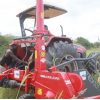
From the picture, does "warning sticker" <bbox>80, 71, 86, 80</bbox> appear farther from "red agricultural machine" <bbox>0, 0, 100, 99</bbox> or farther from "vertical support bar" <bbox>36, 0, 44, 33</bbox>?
"vertical support bar" <bbox>36, 0, 44, 33</bbox>

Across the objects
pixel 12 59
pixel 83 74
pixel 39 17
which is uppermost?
pixel 39 17

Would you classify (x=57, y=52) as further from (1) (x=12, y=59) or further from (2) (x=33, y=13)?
(2) (x=33, y=13)

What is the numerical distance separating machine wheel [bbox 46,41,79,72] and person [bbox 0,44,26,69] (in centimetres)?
95

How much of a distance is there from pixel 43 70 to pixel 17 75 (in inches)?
34.6

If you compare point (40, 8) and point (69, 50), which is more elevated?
point (40, 8)

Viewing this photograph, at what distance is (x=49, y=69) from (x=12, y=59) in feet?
5.63

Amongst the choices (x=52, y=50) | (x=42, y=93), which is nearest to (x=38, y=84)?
(x=42, y=93)

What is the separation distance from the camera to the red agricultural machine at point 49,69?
225 inches

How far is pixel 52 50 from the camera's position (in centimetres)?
657

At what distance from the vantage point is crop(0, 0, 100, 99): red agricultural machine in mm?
5715

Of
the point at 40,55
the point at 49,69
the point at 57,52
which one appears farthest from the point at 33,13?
the point at 49,69

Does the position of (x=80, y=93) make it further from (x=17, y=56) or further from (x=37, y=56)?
(x=17, y=56)

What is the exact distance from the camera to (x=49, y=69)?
595 centimetres

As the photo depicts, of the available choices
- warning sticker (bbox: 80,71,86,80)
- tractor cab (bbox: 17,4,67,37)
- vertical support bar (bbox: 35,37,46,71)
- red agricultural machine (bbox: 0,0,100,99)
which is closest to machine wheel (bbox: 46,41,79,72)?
red agricultural machine (bbox: 0,0,100,99)
